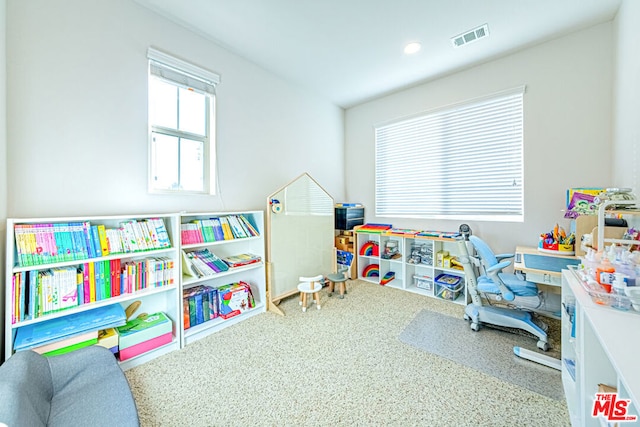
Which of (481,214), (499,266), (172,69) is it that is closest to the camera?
(499,266)

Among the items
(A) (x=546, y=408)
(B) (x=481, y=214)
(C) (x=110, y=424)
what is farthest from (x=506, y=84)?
(C) (x=110, y=424)

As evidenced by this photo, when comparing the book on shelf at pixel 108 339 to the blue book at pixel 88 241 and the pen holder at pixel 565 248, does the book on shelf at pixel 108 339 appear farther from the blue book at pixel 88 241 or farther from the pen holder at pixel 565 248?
the pen holder at pixel 565 248

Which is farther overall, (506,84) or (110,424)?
(506,84)

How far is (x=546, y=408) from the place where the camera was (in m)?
1.42

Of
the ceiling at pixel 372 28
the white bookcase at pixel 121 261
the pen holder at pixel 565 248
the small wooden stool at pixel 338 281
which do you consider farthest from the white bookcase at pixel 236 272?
the pen holder at pixel 565 248

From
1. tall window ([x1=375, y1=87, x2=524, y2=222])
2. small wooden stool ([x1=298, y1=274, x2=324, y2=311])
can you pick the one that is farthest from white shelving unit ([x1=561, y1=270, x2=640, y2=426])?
small wooden stool ([x1=298, y1=274, x2=324, y2=311])

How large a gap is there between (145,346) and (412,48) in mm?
3782

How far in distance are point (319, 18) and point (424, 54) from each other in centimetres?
131

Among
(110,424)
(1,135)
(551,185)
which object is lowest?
(110,424)

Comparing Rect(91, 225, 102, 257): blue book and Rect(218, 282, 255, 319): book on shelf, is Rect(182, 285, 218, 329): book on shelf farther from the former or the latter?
Rect(91, 225, 102, 257): blue book

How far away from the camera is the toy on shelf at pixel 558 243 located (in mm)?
2148

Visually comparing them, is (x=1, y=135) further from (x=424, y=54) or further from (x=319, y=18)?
(x=424, y=54)

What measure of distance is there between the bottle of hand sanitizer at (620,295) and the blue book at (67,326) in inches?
111

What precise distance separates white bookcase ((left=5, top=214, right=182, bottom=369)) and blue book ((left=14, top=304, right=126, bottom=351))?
48mm
